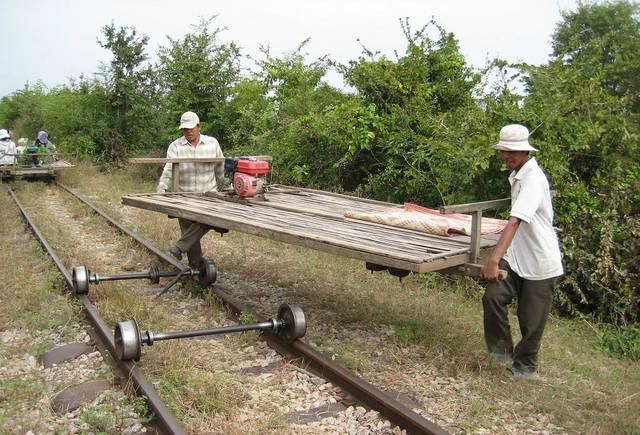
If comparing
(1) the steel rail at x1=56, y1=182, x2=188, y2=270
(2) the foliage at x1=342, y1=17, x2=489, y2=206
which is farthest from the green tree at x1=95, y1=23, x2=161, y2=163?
(2) the foliage at x1=342, y1=17, x2=489, y2=206

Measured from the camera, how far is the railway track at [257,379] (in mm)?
3838

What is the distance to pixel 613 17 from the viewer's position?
2658 centimetres

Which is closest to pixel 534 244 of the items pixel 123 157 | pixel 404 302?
pixel 404 302

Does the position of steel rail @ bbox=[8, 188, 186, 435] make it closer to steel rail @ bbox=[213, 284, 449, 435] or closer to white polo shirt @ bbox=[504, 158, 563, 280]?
steel rail @ bbox=[213, 284, 449, 435]

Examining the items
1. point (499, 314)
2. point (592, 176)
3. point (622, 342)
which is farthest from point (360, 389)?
point (592, 176)

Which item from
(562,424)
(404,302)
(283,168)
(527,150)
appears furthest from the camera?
(283,168)

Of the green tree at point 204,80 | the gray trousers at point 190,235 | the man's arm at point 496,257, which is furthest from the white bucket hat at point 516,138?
the green tree at point 204,80

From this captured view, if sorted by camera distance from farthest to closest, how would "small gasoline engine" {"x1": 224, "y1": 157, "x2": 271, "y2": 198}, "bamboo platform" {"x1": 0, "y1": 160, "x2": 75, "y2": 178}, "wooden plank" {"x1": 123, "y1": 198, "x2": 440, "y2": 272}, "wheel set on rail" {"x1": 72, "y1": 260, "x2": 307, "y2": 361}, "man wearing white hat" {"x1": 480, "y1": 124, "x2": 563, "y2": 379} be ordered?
1. "bamboo platform" {"x1": 0, "y1": 160, "x2": 75, "y2": 178}
2. "small gasoline engine" {"x1": 224, "y1": 157, "x2": 271, "y2": 198}
3. "wheel set on rail" {"x1": 72, "y1": 260, "x2": 307, "y2": 361}
4. "man wearing white hat" {"x1": 480, "y1": 124, "x2": 563, "y2": 379}
5. "wooden plank" {"x1": 123, "y1": 198, "x2": 440, "y2": 272}

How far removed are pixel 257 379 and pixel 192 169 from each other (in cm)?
334

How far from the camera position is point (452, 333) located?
557 centimetres

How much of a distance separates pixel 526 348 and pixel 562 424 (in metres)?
0.78

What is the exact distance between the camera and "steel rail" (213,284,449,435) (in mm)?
3702

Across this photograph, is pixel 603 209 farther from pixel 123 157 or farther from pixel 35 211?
pixel 123 157

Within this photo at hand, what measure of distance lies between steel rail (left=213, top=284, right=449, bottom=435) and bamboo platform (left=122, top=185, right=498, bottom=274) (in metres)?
0.87
